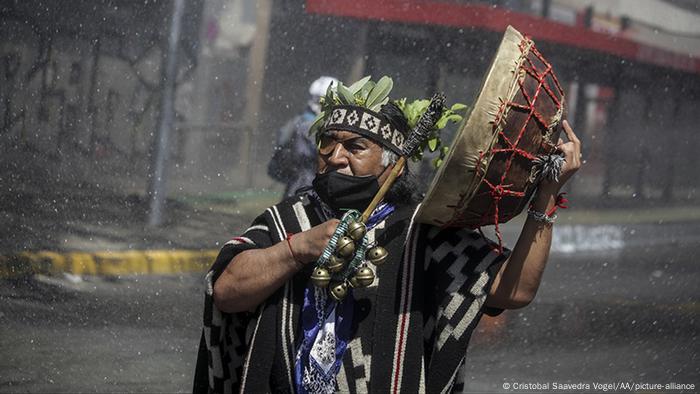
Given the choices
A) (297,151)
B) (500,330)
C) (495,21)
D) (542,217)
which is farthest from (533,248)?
(495,21)

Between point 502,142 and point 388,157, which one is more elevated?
point 502,142

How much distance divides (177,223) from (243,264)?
11.3 feet

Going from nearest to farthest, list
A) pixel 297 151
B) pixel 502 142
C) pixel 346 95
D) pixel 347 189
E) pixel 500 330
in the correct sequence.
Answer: pixel 502 142 < pixel 347 189 < pixel 346 95 < pixel 297 151 < pixel 500 330

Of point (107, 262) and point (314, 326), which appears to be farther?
point (107, 262)

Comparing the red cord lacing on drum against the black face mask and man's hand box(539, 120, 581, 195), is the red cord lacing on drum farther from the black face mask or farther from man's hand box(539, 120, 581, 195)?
the black face mask

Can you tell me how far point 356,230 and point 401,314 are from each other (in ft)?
1.03

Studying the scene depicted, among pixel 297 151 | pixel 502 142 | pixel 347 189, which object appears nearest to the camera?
pixel 502 142

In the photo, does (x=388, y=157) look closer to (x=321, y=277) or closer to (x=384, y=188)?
(x=384, y=188)

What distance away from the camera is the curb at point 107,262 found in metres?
5.64

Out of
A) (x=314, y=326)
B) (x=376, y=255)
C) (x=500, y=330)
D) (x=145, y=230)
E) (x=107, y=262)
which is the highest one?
(x=376, y=255)

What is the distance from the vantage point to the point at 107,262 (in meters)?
6.01

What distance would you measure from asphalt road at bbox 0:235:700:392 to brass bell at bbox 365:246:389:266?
9.25 feet

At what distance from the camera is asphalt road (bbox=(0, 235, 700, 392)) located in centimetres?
541

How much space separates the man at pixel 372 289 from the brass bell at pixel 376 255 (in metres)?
0.14
